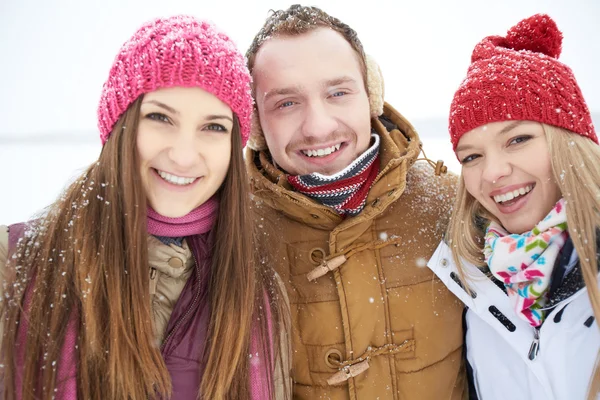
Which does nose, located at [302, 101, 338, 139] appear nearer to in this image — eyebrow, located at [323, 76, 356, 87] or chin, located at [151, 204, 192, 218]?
eyebrow, located at [323, 76, 356, 87]

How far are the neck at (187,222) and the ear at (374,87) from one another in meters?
0.93

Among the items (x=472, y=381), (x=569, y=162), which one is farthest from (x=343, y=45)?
(x=472, y=381)

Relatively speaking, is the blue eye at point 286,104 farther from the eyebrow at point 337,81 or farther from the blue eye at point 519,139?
the blue eye at point 519,139

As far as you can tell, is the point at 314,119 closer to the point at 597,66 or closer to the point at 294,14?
the point at 294,14

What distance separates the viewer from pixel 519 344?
1680 millimetres

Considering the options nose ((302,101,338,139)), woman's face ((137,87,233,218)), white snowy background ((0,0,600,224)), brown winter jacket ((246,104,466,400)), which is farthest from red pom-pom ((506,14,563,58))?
white snowy background ((0,0,600,224))

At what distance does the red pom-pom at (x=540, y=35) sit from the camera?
1.80 m

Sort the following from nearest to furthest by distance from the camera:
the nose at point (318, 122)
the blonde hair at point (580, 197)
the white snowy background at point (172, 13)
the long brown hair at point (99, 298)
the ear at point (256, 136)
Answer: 1. the long brown hair at point (99, 298)
2. the blonde hair at point (580, 197)
3. the nose at point (318, 122)
4. the ear at point (256, 136)
5. the white snowy background at point (172, 13)

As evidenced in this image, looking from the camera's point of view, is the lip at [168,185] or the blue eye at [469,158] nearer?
the lip at [168,185]

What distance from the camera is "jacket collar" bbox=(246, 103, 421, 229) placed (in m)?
1.87

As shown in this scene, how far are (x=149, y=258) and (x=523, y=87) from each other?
149cm

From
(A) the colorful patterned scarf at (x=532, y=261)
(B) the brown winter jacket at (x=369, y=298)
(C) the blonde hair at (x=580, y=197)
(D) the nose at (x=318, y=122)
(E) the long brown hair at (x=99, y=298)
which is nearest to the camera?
(E) the long brown hair at (x=99, y=298)

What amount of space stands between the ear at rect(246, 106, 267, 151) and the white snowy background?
3604 mm

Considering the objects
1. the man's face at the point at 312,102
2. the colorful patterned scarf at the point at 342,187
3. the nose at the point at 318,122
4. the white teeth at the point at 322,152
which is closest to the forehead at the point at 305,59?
the man's face at the point at 312,102
